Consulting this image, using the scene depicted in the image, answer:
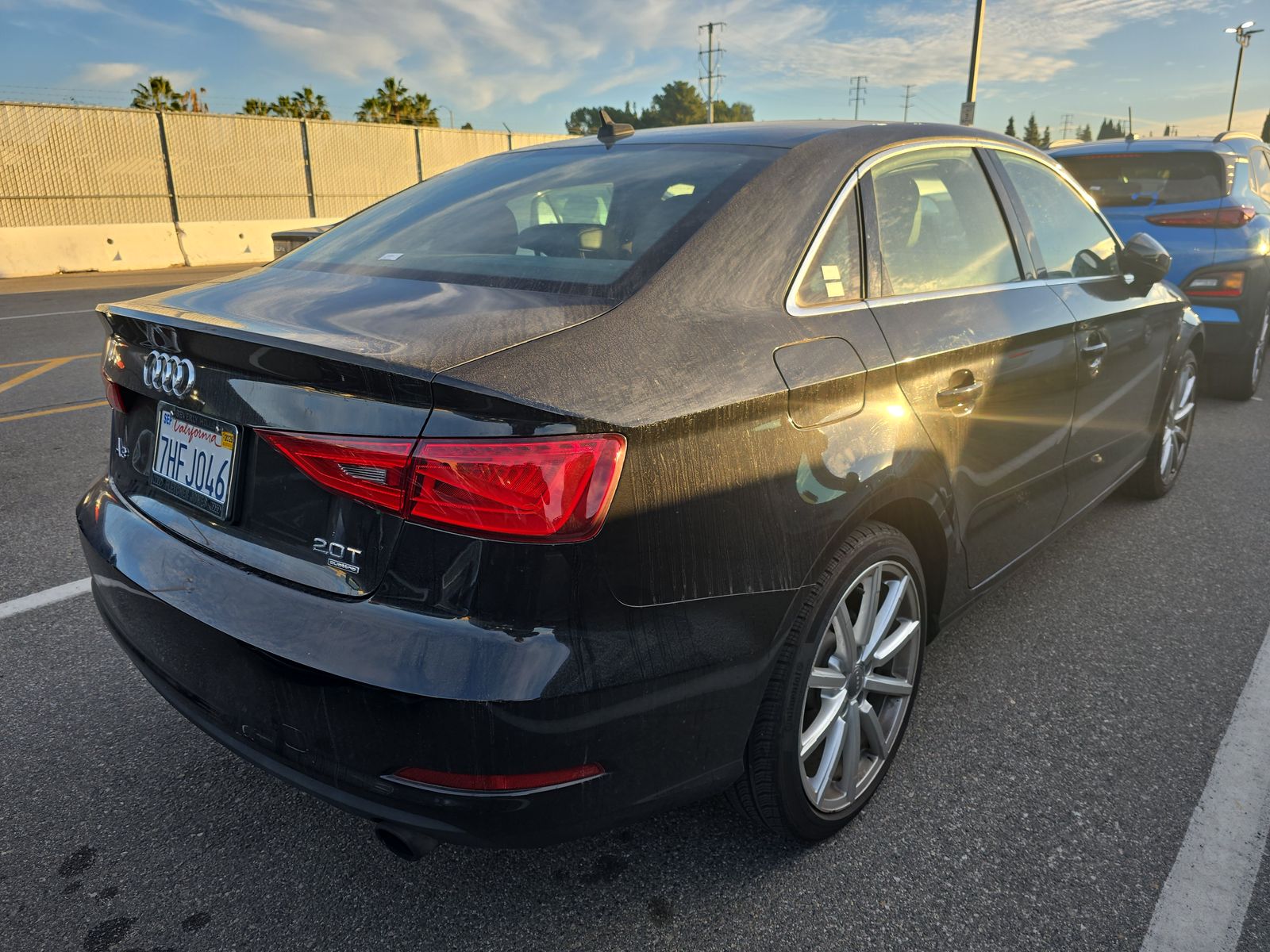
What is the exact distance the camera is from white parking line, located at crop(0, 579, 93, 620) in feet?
10.4

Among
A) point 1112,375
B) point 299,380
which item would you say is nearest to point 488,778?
point 299,380

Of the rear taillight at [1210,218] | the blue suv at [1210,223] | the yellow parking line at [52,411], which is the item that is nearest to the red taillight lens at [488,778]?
the yellow parking line at [52,411]

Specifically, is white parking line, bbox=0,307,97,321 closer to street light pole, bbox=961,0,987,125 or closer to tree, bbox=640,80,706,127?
street light pole, bbox=961,0,987,125

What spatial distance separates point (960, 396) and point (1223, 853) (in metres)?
1.21

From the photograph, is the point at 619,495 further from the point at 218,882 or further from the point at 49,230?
the point at 49,230

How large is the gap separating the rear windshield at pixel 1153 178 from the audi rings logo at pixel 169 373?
6.45m

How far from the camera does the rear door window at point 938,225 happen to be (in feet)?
7.69

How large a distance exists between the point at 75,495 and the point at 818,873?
3.82 meters

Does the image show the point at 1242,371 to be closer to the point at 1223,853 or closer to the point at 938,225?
the point at 938,225

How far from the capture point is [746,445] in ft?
5.64

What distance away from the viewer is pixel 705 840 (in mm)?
2166

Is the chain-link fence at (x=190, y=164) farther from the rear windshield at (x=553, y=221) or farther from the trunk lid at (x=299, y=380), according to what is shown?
the trunk lid at (x=299, y=380)

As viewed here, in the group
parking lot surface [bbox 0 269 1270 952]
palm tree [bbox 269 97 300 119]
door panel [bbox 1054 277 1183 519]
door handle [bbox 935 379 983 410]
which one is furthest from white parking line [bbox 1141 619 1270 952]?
palm tree [bbox 269 97 300 119]

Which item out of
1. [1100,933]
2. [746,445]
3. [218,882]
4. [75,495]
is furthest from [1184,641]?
[75,495]
